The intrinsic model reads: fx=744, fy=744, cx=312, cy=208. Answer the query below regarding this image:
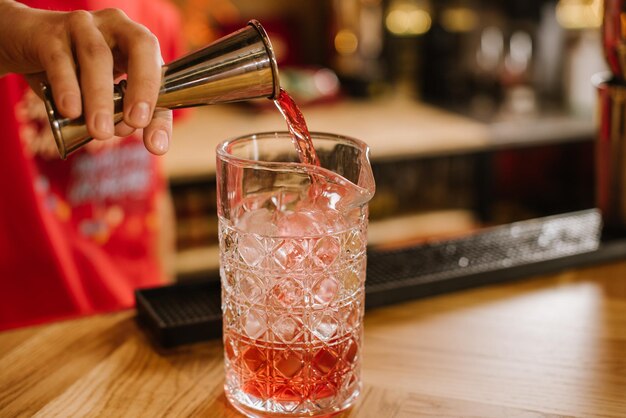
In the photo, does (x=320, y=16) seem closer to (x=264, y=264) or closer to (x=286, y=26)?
(x=286, y=26)

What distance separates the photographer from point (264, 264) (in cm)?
74

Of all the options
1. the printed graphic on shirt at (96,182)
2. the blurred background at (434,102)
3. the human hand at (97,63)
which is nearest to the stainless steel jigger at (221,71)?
the human hand at (97,63)

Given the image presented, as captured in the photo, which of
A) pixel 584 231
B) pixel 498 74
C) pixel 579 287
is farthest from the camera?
pixel 498 74

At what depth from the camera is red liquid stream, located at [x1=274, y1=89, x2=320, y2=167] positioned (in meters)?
0.78

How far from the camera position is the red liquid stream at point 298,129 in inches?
30.6

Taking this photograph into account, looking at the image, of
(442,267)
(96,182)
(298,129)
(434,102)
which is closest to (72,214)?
(96,182)

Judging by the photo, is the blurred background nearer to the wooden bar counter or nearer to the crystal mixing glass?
the wooden bar counter

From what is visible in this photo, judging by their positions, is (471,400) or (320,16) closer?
(471,400)

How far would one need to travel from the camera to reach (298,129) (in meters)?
0.79

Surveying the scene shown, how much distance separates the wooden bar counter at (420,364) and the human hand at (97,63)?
28cm

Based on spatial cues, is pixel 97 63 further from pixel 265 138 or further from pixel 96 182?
pixel 96 182

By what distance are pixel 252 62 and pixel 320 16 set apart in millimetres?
2908

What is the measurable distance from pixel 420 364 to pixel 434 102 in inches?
94.0

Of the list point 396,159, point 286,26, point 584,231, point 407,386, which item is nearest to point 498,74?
point 396,159
